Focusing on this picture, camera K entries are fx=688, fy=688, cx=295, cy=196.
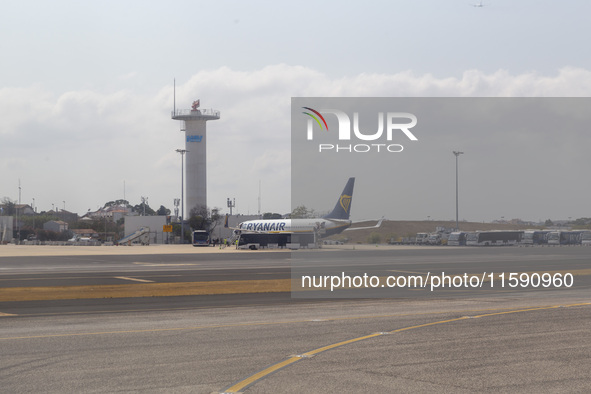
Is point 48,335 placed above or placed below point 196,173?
below

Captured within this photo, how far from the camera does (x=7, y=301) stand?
25.9 meters

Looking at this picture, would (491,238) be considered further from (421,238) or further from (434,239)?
(421,238)

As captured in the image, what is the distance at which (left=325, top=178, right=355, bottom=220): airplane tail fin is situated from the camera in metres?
92.5

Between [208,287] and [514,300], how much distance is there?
13649 millimetres

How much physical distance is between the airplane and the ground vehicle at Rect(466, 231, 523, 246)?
20929mm

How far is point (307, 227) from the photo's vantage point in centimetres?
9588

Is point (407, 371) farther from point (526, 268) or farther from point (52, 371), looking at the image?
point (526, 268)

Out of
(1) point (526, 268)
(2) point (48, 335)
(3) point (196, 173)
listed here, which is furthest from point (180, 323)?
(3) point (196, 173)

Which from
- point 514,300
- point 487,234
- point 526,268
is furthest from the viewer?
point 487,234

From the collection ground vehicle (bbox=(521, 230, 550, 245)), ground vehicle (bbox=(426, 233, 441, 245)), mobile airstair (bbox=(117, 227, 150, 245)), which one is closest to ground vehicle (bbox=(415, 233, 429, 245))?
ground vehicle (bbox=(426, 233, 441, 245))

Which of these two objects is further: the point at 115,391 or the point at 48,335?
the point at 48,335

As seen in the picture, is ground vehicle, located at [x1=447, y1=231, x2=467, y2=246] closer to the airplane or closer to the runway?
the airplane

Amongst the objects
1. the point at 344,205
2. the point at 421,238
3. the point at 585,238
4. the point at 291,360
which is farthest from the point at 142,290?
the point at 421,238

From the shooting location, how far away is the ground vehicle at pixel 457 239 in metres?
103
